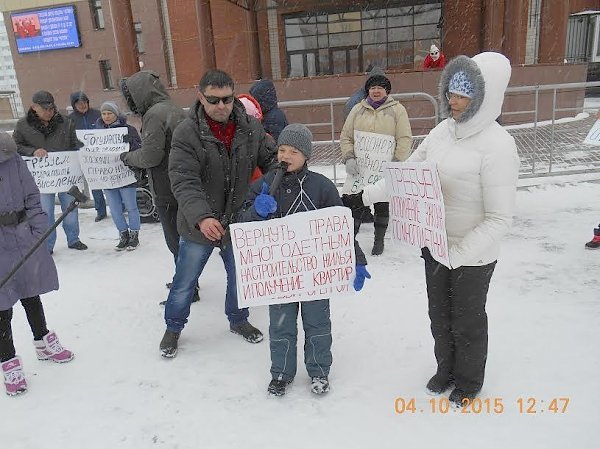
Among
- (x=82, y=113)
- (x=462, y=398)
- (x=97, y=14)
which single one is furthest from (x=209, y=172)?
(x=97, y=14)

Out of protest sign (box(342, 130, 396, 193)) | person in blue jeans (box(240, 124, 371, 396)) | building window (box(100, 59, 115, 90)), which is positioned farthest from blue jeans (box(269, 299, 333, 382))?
building window (box(100, 59, 115, 90))

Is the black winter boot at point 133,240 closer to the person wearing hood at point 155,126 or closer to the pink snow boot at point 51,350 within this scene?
the person wearing hood at point 155,126

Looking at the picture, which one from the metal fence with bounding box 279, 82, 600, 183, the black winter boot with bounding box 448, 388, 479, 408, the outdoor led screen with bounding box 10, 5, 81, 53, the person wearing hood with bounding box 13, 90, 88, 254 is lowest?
the black winter boot with bounding box 448, 388, 479, 408

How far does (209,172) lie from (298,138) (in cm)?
83

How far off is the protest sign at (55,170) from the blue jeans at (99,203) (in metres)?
1.24

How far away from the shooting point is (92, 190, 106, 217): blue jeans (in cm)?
734

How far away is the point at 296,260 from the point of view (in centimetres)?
284

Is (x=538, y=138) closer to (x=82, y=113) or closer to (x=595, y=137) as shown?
(x=595, y=137)

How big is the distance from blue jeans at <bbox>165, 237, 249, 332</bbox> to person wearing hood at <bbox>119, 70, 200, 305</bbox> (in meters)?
0.77

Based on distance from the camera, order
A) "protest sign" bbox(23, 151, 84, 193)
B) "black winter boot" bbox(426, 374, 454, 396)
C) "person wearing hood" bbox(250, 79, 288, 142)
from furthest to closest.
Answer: "protest sign" bbox(23, 151, 84, 193) → "person wearing hood" bbox(250, 79, 288, 142) → "black winter boot" bbox(426, 374, 454, 396)

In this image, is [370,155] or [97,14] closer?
[370,155]

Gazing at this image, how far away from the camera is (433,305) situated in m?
2.85

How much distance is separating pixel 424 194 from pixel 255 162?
1326 mm

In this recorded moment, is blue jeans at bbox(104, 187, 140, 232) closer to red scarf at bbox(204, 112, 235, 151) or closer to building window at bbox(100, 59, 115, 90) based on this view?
red scarf at bbox(204, 112, 235, 151)
